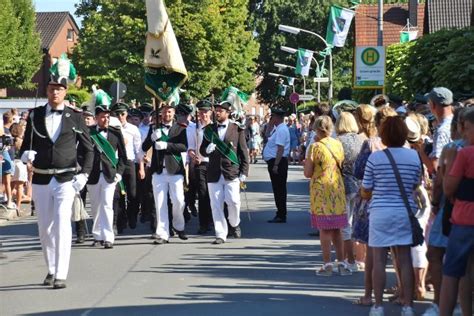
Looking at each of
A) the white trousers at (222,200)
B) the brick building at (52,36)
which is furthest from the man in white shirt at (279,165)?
the brick building at (52,36)

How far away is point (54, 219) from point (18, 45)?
65.2 meters

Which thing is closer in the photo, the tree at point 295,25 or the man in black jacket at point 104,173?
the man in black jacket at point 104,173

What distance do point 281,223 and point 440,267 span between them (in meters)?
9.32

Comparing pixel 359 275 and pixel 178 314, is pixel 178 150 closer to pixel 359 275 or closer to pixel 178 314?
pixel 359 275

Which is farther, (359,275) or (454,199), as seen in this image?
(359,275)

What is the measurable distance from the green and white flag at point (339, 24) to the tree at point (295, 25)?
3911 centimetres

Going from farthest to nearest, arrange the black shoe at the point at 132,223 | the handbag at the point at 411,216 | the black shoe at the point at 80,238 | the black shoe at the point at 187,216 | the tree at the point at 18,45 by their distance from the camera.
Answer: the tree at the point at 18,45
the black shoe at the point at 187,216
the black shoe at the point at 132,223
the black shoe at the point at 80,238
the handbag at the point at 411,216

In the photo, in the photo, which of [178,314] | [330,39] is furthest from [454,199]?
[330,39]

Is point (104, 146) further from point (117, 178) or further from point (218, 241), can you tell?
point (218, 241)

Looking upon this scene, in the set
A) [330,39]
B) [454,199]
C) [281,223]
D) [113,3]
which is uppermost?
[113,3]

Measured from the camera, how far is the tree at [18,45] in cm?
6919

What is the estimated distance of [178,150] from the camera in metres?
14.7

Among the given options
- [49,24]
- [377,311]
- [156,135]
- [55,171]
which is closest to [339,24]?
[156,135]

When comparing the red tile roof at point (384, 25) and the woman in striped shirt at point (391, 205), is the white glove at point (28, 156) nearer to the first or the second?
the woman in striped shirt at point (391, 205)
